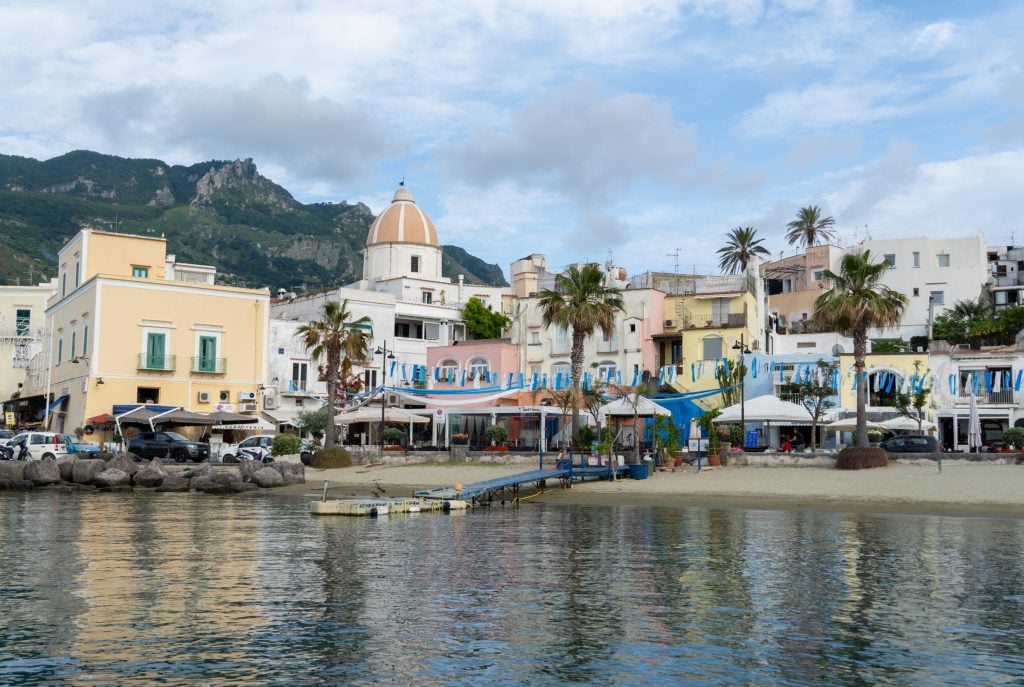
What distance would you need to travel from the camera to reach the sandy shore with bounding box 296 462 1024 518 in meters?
32.1

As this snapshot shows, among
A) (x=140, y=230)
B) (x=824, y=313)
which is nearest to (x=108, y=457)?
(x=824, y=313)

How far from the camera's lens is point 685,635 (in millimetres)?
13430

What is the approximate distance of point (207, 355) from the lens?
201ft

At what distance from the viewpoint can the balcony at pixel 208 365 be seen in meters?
60.3

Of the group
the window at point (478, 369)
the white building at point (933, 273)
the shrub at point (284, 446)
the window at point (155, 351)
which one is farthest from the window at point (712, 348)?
the window at point (155, 351)

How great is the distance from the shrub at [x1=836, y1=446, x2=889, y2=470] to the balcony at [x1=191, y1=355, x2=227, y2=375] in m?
36.3

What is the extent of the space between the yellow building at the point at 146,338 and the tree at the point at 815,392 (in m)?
29.1

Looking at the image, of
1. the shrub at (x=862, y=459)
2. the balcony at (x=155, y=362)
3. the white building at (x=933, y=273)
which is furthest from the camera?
the white building at (x=933, y=273)

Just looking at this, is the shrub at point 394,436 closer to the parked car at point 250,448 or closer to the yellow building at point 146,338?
the yellow building at point 146,338

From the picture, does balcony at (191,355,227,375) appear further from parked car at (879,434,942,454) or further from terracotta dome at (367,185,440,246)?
parked car at (879,434,942,454)

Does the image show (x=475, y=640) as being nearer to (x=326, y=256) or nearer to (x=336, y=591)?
(x=336, y=591)

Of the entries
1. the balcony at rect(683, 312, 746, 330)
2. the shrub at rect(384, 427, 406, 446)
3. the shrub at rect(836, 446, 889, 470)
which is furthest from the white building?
the shrub at rect(836, 446, 889, 470)

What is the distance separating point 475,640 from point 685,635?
2.71 m

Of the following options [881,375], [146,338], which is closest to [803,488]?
[881,375]
